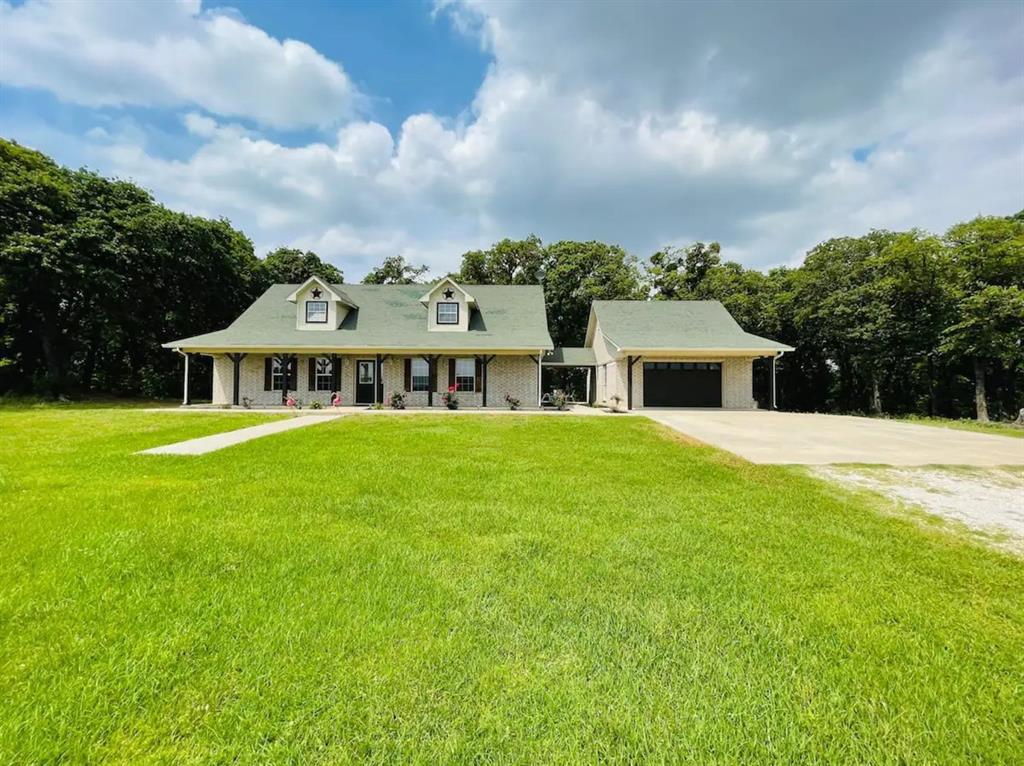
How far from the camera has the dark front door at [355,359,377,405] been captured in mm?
19250

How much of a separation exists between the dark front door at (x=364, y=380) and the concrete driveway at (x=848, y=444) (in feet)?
40.6

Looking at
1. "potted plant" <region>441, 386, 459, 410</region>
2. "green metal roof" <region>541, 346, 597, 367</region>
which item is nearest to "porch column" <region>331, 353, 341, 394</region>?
"potted plant" <region>441, 386, 459, 410</region>

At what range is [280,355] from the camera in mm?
19031

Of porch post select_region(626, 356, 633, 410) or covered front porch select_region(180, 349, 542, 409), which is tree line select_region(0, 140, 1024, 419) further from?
porch post select_region(626, 356, 633, 410)

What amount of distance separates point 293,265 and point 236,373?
15162 millimetres

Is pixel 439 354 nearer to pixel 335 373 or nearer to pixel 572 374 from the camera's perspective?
pixel 335 373

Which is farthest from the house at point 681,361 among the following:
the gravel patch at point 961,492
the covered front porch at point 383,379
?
the gravel patch at point 961,492

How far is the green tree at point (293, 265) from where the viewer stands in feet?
101

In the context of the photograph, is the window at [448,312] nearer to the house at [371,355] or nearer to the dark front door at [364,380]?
the house at [371,355]

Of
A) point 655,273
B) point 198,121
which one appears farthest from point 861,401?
point 198,121

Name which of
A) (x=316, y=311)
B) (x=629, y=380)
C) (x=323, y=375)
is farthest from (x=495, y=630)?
(x=316, y=311)

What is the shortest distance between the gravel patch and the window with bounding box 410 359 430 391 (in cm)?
1502

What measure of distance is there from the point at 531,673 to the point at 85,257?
1085 inches

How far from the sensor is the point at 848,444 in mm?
9609
